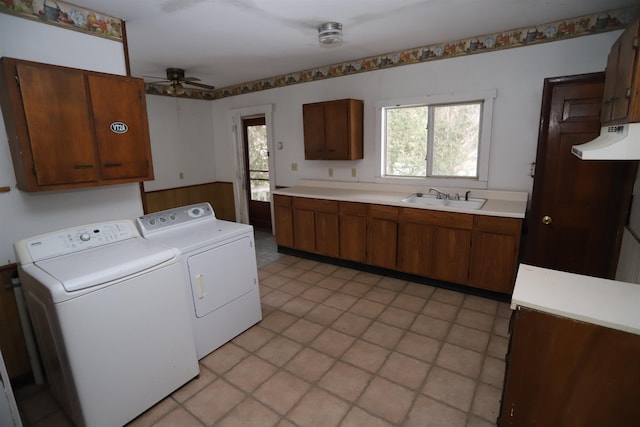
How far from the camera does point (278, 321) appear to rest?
2.76m

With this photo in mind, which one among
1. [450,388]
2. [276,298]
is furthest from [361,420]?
[276,298]

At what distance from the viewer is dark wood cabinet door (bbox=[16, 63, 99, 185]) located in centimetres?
181

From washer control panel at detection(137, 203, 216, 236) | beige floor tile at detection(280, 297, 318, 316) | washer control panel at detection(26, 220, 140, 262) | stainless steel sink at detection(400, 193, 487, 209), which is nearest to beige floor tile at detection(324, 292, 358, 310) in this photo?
beige floor tile at detection(280, 297, 318, 316)

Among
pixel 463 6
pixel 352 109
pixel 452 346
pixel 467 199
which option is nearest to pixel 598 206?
pixel 467 199

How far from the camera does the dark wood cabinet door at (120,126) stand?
2080mm

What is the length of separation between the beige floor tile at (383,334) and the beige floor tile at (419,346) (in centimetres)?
5

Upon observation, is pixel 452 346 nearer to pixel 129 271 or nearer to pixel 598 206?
pixel 598 206

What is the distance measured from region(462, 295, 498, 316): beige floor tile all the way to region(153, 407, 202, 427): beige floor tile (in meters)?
2.33

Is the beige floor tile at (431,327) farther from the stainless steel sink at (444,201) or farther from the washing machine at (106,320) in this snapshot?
the washing machine at (106,320)

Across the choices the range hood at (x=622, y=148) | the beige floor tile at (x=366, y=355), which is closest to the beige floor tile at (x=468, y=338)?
the beige floor tile at (x=366, y=355)

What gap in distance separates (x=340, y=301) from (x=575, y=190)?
2.20 m

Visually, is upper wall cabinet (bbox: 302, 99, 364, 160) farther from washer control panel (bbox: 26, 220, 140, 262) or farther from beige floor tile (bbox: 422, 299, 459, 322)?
washer control panel (bbox: 26, 220, 140, 262)

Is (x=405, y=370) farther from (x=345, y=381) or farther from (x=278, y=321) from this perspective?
(x=278, y=321)

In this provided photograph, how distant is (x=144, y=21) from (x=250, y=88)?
249 cm
